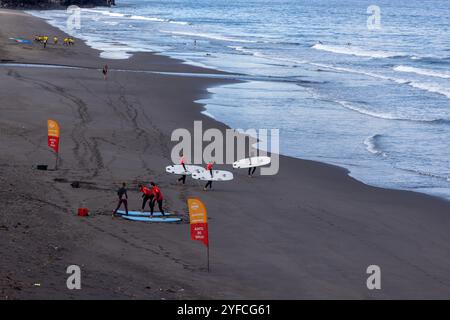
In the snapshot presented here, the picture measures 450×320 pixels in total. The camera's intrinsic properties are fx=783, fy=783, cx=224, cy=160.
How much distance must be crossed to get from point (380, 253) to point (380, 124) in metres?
19.8

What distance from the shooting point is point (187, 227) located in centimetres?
1956

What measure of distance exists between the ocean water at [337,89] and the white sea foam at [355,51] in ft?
0.35

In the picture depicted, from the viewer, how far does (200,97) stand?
143 feet

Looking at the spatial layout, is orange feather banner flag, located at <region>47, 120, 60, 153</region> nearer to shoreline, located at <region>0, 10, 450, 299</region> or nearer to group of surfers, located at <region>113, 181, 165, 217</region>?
shoreline, located at <region>0, 10, 450, 299</region>

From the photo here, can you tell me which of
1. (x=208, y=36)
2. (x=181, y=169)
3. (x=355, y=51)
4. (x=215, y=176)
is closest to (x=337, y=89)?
(x=215, y=176)

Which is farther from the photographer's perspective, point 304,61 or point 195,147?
point 304,61

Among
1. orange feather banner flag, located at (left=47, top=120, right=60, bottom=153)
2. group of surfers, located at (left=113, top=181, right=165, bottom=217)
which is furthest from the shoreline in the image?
orange feather banner flag, located at (left=47, top=120, right=60, bottom=153)

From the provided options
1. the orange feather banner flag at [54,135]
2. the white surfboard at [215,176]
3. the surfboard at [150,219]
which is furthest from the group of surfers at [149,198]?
the orange feather banner flag at [54,135]

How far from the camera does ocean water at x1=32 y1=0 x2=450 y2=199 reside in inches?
1208

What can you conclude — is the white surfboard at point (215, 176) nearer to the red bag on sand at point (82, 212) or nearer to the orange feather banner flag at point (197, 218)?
the red bag on sand at point (82, 212)

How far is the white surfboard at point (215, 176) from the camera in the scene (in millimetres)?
23906

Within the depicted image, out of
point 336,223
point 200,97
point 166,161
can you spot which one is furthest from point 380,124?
point 336,223

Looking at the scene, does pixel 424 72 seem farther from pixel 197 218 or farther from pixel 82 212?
pixel 197 218
